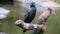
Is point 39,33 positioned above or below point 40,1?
above

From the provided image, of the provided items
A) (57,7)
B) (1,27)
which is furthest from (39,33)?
(57,7)

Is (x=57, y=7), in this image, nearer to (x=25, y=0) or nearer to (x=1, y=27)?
(x=25, y=0)

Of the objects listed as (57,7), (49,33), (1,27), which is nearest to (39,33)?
(49,33)

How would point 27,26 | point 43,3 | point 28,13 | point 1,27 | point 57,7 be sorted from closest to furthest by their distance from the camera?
point 27,26 < point 28,13 < point 1,27 < point 57,7 < point 43,3

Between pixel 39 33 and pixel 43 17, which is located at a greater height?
pixel 43 17

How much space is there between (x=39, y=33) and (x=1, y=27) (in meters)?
2.08

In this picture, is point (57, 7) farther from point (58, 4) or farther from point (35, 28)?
point (35, 28)

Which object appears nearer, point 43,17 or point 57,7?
point 43,17

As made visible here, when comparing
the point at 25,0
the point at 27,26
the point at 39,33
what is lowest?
the point at 25,0

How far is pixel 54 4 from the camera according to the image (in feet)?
27.1

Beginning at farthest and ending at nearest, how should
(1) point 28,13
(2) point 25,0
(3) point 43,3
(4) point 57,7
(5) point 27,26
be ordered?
(2) point 25,0, (3) point 43,3, (4) point 57,7, (1) point 28,13, (5) point 27,26

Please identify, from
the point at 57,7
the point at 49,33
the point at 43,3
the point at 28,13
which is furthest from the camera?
the point at 43,3

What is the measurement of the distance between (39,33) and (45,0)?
684cm

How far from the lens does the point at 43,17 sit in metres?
1.88
